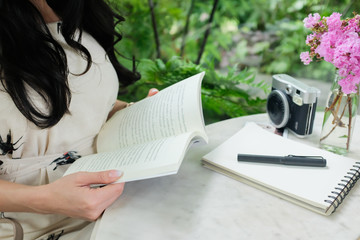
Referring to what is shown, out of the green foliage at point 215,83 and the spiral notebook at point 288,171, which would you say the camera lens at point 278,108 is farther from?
the green foliage at point 215,83

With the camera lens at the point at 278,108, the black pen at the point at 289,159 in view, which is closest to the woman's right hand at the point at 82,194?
the black pen at the point at 289,159

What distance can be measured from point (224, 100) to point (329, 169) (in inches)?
24.9

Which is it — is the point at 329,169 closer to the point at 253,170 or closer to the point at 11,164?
the point at 253,170

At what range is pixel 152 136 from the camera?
24.7 inches

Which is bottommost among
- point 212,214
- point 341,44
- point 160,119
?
point 212,214

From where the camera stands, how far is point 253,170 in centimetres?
60

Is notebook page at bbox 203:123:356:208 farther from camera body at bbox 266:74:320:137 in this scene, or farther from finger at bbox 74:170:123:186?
finger at bbox 74:170:123:186

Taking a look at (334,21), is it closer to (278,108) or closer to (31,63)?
(278,108)

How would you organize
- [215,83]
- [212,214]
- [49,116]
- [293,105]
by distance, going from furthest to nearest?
[215,83]
[293,105]
[49,116]
[212,214]

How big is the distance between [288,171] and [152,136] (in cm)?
26

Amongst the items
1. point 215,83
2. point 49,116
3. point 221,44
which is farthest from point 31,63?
point 221,44

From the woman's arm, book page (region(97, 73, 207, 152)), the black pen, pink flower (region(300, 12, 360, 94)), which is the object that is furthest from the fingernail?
pink flower (region(300, 12, 360, 94))

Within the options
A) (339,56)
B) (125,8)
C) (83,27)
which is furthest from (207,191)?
(125,8)

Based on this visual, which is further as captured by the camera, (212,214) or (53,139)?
(53,139)
